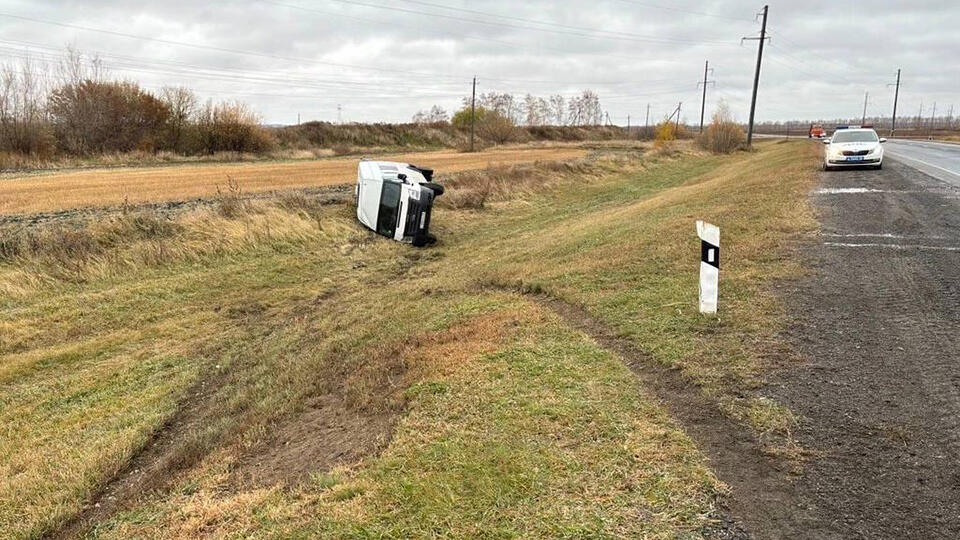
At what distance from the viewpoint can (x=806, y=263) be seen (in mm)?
7867

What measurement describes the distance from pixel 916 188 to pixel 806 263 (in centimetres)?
878

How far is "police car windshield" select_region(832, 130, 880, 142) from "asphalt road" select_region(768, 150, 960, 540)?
10960mm

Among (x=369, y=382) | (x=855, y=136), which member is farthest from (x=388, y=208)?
(x=855, y=136)

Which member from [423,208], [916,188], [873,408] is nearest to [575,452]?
[873,408]

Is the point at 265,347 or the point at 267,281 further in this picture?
the point at 267,281

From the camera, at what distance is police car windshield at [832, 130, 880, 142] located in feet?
61.4

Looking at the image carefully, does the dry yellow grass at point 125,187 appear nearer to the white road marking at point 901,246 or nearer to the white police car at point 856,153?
the white road marking at point 901,246

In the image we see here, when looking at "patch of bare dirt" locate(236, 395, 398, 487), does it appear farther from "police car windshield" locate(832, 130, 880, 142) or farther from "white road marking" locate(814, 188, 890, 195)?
"police car windshield" locate(832, 130, 880, 142)

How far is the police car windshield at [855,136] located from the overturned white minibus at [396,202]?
42.6 feet

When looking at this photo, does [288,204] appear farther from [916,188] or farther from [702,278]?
[916,188]

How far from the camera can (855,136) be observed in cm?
1903

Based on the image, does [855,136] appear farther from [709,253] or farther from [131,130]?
[131,130]

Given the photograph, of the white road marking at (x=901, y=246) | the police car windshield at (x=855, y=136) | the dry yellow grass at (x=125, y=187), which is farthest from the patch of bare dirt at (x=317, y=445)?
the police car windshield at (x=855, y=136)

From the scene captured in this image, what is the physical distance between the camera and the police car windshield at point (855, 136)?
18.7 metres
